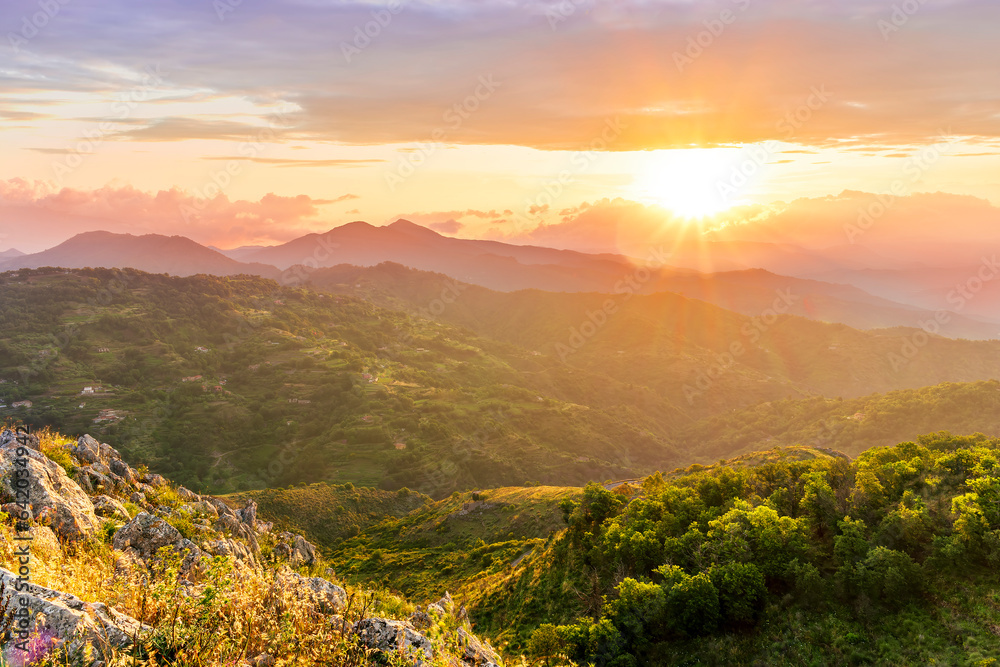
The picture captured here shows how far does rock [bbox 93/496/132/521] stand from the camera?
2305 cm

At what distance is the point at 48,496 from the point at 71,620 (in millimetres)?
15136

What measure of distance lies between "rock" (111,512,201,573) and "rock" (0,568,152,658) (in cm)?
1174

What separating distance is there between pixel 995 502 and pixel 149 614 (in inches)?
1761

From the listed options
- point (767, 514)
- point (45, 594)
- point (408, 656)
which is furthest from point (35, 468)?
point (767, 514)

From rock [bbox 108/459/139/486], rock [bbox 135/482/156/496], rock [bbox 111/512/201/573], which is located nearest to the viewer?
rock [bbox 111/512/201/573]

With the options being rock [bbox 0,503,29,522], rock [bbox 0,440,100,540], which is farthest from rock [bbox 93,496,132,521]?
rock [bbox 0,503,29,522]

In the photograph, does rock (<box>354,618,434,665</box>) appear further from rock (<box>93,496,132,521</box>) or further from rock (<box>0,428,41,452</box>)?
rock (<box>0,428,41,452</box>)

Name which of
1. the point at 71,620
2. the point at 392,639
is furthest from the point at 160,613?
the point at 392,639

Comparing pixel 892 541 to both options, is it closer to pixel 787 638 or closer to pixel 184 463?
pixel 787 638

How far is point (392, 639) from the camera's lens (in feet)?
38.7

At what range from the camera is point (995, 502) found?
97.7ft

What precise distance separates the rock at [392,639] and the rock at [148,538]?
11.5 meters

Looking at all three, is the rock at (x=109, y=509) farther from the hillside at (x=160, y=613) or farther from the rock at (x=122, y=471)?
the rock at (x=122, y=471)

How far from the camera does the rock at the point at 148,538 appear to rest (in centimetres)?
1922
